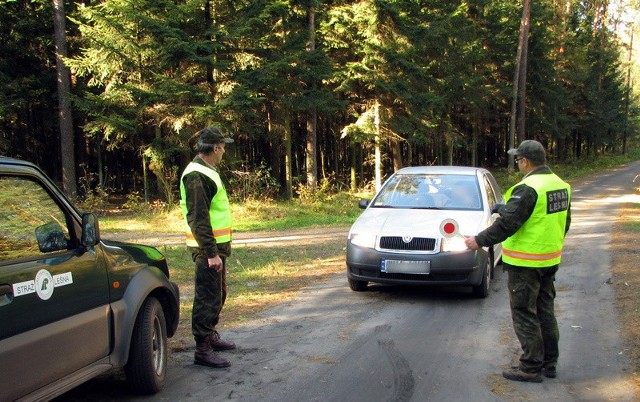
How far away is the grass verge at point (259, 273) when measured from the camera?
7.11 m

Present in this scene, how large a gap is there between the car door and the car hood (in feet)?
14.4

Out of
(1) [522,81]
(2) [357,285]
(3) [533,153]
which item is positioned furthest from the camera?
(1) [522,81]

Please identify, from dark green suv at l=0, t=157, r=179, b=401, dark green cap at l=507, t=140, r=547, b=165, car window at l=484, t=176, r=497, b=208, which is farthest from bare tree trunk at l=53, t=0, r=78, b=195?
dark green cap at l=507, t=140, r=547, b=165

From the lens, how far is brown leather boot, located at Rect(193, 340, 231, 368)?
5000 millimetres

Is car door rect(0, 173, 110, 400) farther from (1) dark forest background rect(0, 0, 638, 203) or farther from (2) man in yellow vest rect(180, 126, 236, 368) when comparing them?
(1) dark forest background rect(0, 0, 638, 203)

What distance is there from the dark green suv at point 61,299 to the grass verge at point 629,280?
4130 mm

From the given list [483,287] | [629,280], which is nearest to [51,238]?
[483,287]

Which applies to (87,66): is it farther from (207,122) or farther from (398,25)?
(398,25)

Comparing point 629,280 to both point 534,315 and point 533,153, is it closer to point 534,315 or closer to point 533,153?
point 534,315

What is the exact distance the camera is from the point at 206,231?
476 centimetres

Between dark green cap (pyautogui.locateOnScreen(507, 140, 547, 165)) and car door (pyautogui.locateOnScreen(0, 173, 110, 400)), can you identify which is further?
dark green cap (pyautogui.locateOnScreen(507, 140, 547, 165))

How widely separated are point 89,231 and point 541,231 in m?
3.62

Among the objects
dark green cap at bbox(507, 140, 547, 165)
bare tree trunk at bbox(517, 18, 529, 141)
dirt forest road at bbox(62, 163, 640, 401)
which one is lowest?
dirt forest road at bbox(62, 163, 640, 401)

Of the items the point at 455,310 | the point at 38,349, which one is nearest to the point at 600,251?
the point at 455,310
